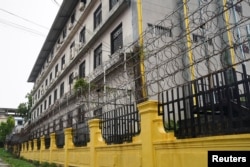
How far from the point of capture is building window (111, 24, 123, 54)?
12.9 m

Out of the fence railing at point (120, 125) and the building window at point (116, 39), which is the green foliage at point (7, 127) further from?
the fence railing at point (120, 125)

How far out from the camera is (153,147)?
17.9ft

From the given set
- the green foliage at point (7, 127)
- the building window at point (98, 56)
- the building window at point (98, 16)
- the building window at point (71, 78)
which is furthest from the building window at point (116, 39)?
the green foliage at point (7, 127)

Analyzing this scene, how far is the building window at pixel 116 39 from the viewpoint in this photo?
1294 cm

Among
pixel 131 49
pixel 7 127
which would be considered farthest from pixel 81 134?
pixel 7 127

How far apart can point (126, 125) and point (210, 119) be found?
9.28 ft

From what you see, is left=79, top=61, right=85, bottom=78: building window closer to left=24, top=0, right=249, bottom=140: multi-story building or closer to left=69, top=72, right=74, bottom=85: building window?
left=24, top=0, right=249, bottom=140: multi-story building

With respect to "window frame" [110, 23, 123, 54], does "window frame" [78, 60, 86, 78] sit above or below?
below

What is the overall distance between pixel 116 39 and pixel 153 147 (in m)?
8.69

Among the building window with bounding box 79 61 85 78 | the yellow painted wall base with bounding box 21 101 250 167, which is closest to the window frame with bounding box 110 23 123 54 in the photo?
the building window with bounding box 79 61 85 78

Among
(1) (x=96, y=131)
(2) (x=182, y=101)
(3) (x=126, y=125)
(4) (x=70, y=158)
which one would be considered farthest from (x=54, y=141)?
(2) (x=182, y=101)

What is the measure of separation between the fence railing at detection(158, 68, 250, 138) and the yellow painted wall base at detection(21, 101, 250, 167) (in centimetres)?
18

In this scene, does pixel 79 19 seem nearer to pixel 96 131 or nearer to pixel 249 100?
pixel 96 131

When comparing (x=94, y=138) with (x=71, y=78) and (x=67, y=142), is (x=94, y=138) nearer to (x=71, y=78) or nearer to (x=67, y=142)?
(x=67, y=142)
